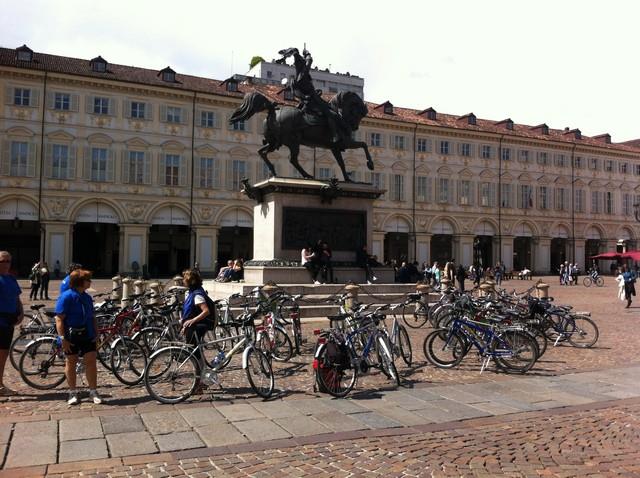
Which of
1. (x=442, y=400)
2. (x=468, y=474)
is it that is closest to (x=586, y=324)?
(x=442, y=400)

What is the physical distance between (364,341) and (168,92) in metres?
40.1

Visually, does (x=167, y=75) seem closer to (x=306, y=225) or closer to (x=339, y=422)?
(x=306, y=225)

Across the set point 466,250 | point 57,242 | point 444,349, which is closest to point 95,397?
point 444,349

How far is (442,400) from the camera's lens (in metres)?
7.42

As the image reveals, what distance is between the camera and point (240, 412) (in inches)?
264

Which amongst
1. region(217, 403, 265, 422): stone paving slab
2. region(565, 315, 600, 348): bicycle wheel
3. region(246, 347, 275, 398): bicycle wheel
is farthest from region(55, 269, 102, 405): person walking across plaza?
region(565, 315, 600, 348): bicycle wheel

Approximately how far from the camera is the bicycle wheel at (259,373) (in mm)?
7320

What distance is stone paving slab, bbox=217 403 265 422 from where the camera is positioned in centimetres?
650

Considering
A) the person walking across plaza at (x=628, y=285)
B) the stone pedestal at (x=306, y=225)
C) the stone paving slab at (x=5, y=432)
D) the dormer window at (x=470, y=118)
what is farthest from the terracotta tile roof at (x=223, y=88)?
the stone paving slab at (x=5, y=432)

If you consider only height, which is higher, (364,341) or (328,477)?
(364,341)

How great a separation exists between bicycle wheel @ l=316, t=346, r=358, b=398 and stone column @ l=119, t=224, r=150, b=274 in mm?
37842

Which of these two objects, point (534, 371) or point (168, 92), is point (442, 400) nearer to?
point (534, 371)

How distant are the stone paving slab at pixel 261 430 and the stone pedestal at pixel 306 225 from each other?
9.52 metres

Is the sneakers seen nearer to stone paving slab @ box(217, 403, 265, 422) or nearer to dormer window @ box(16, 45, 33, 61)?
stone paving slab @ box(217, 403, 265, 422)
